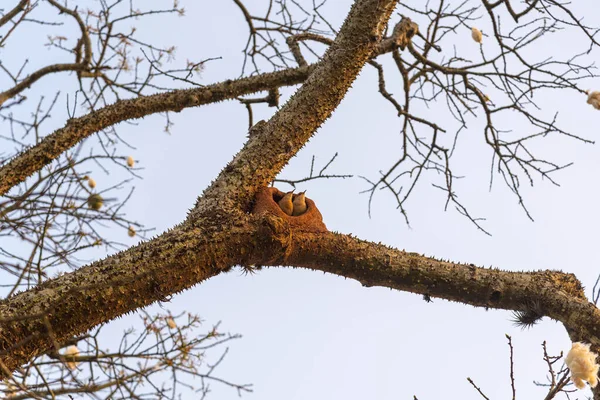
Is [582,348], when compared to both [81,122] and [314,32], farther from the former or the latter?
[314,32]

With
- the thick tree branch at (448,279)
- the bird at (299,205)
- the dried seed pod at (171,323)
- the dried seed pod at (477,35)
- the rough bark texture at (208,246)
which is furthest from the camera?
the dried seed pod at (477,35)

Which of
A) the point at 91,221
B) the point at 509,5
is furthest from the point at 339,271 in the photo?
the point at 509,5

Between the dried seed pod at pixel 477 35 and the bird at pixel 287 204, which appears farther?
the dried seed pod at pixel 477 35

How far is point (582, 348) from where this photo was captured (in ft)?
6.00

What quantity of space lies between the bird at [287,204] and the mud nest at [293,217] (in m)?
0.02

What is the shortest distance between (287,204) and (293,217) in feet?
0.24

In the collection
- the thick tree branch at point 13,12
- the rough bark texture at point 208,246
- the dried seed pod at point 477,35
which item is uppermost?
the dried seed pod at point 477,35

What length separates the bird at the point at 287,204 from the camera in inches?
Result: 83.2

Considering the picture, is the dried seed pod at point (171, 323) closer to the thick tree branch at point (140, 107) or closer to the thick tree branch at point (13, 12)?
the thick tree branch at point (140, 107)

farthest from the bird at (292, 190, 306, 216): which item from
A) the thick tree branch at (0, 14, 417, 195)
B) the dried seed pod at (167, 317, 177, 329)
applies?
the dried seed pod at (167, 317, 177, 329)

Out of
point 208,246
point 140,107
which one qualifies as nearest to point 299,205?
point 208,246

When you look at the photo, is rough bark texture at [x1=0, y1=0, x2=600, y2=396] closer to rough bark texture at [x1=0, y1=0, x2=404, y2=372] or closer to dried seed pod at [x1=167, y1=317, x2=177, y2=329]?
rough bark texture at [x1=0, y1=0, x2=404, y2=372]

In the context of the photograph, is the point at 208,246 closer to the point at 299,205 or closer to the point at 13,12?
the point at 299,205

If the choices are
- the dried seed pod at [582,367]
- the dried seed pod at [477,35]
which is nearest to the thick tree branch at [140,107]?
the dried seed pod at [477,35]
